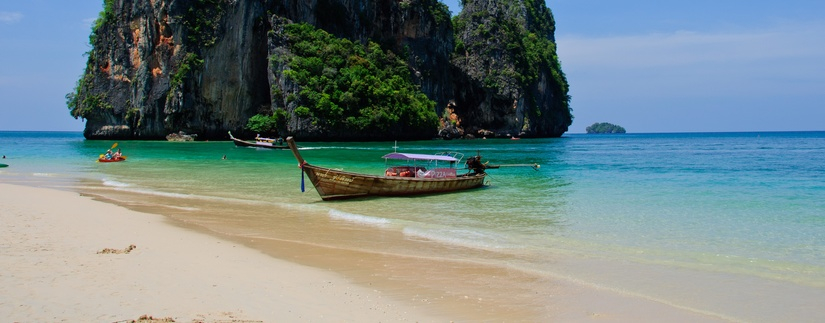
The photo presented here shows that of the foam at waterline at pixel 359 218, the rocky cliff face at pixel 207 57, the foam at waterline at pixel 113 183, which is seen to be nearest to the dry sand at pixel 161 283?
the foam at waterline at pixel 359 218

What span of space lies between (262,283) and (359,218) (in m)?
6.53

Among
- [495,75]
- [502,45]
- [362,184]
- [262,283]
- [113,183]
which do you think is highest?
[502,45]

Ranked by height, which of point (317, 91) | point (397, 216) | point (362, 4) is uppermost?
point (362, 4)

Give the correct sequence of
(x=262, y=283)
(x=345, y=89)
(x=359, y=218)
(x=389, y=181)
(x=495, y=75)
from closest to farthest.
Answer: (x=262, y=283)
(x=359, y=218)
(x=389, y=181)
(x=345, y=89)
(x=495, y=75)

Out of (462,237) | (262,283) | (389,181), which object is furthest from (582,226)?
(262,283)

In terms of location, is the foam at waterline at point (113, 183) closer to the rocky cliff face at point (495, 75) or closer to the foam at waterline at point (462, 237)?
the foam at waterline at point (462, 237)

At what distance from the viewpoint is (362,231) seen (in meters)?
12.0

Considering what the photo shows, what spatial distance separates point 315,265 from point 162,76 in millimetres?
64123

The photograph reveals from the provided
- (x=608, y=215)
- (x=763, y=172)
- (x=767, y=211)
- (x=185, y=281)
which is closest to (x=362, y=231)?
(x=185, y=281)

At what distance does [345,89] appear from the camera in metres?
64.8

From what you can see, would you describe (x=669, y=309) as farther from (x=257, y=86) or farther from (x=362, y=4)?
(x=362, y=4)

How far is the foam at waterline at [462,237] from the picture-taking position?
1062cm

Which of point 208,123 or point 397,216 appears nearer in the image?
point 397,216

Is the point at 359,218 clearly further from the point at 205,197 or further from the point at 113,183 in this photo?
the point at 113,183
